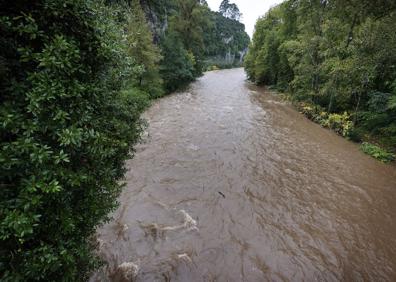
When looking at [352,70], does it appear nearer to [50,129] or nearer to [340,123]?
[340,123]

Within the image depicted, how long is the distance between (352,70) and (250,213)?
31.3 ft

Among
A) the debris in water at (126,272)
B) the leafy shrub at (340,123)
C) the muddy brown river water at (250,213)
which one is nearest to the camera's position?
the debris in water at (126,272)

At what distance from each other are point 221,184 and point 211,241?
2.26 meters

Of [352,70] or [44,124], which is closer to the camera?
[44,124]

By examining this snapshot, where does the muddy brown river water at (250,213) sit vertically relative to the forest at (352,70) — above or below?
below

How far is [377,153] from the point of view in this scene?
30.8 feet

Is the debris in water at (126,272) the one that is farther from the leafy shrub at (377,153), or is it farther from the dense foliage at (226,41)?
the dense foliage at (226,41)

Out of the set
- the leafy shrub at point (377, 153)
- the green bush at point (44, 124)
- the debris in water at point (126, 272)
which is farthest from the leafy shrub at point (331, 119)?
the green bush at point (44, 124)

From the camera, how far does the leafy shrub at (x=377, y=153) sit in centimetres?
914

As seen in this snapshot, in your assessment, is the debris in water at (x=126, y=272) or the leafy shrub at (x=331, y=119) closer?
the debris in water at (x=126, y=272)

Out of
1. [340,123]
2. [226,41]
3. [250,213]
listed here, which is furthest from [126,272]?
[226,41]

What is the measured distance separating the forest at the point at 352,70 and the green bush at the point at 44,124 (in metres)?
7.33

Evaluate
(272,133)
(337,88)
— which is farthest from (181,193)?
(337,88)

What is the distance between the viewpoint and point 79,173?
235 cm
